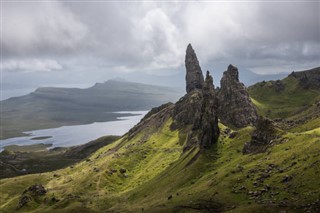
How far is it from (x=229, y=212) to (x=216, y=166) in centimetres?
5435

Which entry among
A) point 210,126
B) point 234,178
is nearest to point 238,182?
point 234,178

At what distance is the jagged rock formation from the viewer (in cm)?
12619

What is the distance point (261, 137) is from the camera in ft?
420

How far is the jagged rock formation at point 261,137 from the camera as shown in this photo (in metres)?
126

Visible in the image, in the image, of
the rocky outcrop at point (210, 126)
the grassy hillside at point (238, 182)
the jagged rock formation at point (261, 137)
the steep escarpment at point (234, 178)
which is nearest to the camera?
the grassy hillside at point (238, 182)

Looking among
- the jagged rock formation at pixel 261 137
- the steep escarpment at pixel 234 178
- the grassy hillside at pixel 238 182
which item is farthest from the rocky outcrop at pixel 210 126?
the jagged rock formation at pixel 261 137

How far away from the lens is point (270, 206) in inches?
3027

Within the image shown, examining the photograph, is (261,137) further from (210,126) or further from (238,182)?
(210,126)

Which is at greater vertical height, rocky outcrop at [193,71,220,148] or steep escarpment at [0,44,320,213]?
rocky outcrop at [193,71,220,148]

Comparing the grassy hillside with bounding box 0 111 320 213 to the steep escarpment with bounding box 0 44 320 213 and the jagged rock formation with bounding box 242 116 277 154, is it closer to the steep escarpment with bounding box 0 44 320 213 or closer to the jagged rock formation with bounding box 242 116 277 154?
the steep escarpment with bounding box 0 44 320 213

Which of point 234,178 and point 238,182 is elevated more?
point 234,178

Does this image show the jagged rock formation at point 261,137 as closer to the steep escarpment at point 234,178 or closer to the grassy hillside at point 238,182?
the steep escarpment at point 234,178

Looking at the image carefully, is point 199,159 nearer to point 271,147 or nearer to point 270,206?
point 271,147

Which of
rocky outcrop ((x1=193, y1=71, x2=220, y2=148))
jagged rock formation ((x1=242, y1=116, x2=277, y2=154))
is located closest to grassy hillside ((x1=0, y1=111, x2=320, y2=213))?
jagged rock formation ((x1=242, y1=116, x2=277, y2=154))
